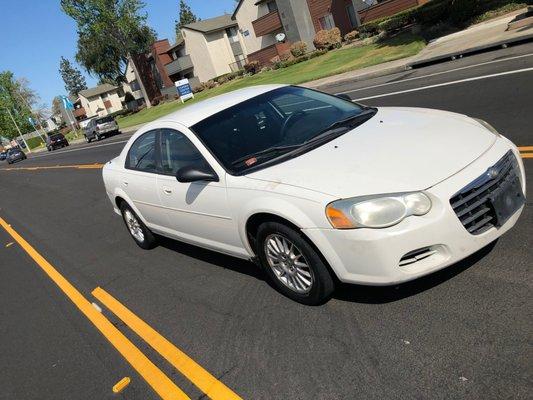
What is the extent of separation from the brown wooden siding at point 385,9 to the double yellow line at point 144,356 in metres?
30.1

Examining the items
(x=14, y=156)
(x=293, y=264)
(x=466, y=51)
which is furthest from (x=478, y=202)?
(x=14, y=156)

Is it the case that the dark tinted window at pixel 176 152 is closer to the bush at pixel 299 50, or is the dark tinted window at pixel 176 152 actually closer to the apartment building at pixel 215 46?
the bush at pixel 299 50

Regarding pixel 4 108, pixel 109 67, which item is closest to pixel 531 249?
pixel 109 67

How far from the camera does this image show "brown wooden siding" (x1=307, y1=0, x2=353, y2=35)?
1516 inches

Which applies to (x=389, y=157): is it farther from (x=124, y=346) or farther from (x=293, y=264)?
(x=124, y=346)

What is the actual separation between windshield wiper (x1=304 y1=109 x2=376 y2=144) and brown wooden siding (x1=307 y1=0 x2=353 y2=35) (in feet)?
118

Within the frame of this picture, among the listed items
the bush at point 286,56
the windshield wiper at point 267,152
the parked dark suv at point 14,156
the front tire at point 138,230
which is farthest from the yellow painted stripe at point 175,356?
the parked dark suv at point 14,156

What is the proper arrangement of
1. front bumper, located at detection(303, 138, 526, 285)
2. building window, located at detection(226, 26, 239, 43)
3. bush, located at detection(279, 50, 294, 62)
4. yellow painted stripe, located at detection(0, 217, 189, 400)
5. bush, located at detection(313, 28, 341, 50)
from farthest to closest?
building window, located at detection(226, 26, 239, 43), bush, located at detection(279, 50, 294, 62), bush, located at detection(313, 28, 341, 50), yellow painted stripe, located at detection(0, 217, 189, 400), front bumper, located at detection(303, 138, 526, 285)

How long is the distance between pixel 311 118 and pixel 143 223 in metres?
2.71

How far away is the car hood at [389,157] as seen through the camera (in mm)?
3479

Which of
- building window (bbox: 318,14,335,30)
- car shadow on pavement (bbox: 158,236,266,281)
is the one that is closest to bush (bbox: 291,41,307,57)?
building window (bbox: 318,14,335,30)

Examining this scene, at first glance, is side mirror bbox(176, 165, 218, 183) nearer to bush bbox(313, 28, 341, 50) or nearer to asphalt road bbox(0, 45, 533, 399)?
asphalt road bbox(0, 45, 533, 399)

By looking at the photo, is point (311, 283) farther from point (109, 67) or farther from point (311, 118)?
point (109, 67)

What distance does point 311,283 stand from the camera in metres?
3.96
